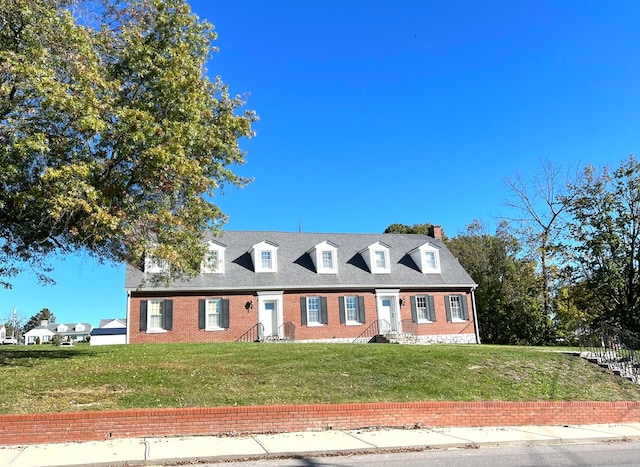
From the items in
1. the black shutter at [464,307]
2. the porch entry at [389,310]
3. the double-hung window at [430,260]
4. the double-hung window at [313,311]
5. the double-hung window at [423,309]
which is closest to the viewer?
the double-hung window at [313,311]

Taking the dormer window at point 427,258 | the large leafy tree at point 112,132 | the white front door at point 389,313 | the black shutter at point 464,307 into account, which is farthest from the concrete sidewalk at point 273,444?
the dormer window at point 427,258

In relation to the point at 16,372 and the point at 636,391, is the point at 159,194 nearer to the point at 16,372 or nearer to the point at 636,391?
the point at 16,372

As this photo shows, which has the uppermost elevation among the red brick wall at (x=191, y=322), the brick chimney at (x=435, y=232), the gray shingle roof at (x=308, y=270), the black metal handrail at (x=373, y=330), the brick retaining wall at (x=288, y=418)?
the brick chimney at (x=435, y=232)

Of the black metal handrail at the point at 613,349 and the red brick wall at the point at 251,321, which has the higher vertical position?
the red brick wall at the point at 251,321

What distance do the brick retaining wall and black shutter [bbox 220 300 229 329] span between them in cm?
1608

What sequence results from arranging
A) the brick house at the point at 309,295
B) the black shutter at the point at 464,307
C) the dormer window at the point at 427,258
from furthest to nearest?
1. the dormer window at the point at 427,258
2. the black shutter at the point at 464,307
3. the brick house at the point at 309,295

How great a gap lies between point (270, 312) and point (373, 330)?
5868 millimetres

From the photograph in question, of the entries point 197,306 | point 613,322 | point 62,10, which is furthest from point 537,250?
point 62,10

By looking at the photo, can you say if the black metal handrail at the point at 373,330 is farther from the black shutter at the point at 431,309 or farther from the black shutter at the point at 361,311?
the black shutter at the point at 431,309

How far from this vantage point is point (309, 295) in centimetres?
2662

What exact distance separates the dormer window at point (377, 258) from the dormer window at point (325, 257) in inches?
79.7

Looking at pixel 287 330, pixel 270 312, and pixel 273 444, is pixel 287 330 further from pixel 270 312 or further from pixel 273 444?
pixel 273 444

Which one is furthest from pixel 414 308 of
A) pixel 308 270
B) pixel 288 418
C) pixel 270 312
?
pixel 288 418

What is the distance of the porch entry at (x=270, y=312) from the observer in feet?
84.3
